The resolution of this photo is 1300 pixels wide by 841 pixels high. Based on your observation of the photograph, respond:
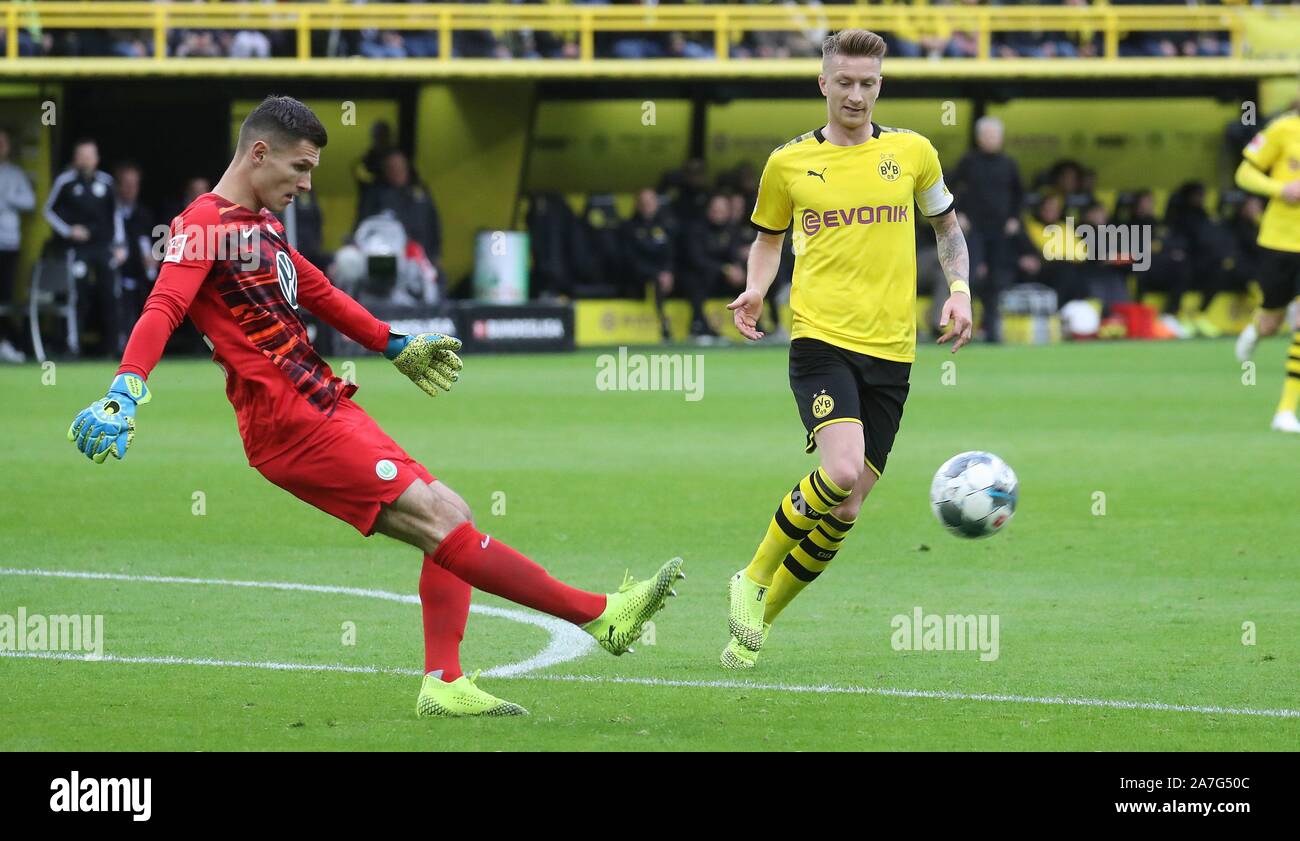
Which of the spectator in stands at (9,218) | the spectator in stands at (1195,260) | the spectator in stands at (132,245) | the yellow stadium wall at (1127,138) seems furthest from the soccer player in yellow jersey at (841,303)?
the yellow stadium wall at (1127,138)

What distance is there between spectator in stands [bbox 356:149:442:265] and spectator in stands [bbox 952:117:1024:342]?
617cm

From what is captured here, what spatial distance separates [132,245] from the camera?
21484 millimetres

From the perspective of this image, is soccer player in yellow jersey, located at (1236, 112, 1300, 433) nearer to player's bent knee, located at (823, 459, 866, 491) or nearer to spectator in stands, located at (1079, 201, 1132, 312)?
player's bent knee, located at (823, 459, 866, 491)

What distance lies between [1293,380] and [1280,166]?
1.51 meters

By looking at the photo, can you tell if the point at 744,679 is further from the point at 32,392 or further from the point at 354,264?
the point at 354,264

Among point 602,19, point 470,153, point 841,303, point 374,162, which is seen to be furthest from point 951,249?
point 470,153

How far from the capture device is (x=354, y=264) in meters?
21.9

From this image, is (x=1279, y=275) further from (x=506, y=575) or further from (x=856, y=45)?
(x=506, y=575)

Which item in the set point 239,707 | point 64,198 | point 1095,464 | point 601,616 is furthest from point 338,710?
point 64,198

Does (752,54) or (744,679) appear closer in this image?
(744,679)

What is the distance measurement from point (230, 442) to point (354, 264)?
7.86 meters

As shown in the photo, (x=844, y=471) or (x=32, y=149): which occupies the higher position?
(x=32, y=149)

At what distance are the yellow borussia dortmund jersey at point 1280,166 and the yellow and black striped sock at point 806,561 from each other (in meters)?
7.88

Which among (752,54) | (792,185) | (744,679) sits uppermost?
(752,54)
